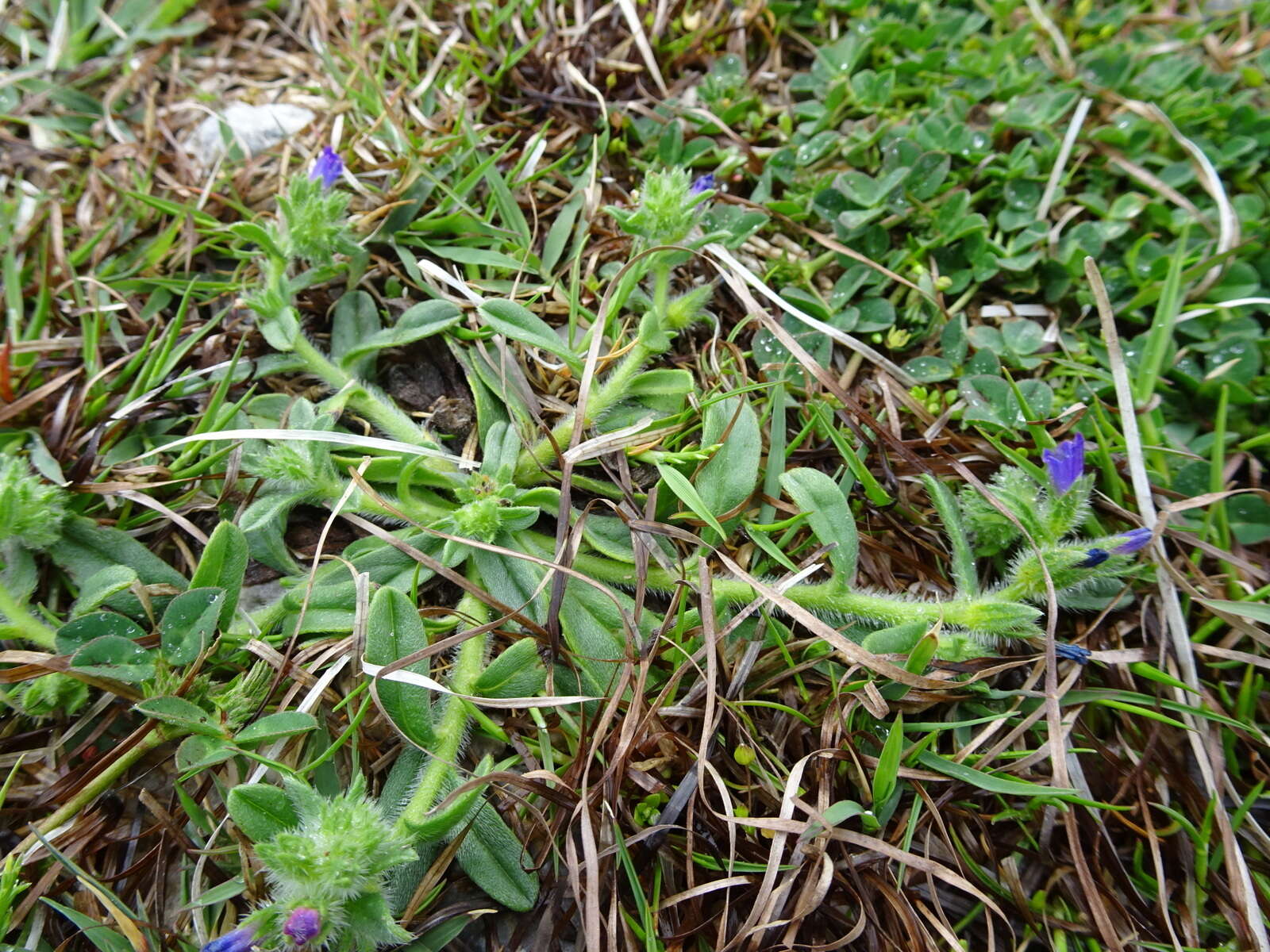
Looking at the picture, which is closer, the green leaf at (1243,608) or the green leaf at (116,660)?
the green leaf at (116,660)

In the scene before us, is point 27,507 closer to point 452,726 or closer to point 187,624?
point 187,624

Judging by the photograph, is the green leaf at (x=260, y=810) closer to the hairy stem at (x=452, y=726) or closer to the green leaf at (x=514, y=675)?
the hairy stem at (x=452, y=726)

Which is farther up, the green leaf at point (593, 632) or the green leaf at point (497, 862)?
the green leaf at point (593, 632)

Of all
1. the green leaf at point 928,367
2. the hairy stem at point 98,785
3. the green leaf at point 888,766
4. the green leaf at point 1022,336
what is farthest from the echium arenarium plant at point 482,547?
the green leaf at point 1022,336

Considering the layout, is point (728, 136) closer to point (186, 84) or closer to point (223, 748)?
point (186, 84)

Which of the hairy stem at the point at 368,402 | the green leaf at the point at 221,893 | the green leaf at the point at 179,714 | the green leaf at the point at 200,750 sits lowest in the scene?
the green leaf at the point at 221,893

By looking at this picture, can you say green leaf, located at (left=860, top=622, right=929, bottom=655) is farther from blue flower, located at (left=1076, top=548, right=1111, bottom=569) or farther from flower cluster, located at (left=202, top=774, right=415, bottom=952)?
flower cluster, located at (left=202, top=774, right=415, bottom=952)

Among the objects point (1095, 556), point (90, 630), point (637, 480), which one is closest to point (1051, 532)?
point (1095, 556)

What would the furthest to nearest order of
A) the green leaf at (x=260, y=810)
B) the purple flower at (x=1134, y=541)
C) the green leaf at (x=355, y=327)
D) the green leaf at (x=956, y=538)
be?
the green leaf at (x=355, y=327)
the green leaf at (x=956, y=538)
the purple flower at (x=1134, y=541)
the green leaf at (x=260, y=810)
